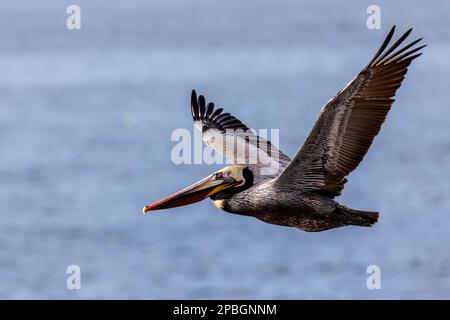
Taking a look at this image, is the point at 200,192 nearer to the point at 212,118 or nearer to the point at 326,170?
the point at 326,170

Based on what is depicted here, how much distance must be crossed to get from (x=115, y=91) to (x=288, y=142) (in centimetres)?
2406

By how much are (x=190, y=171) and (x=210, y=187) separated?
1215 inches

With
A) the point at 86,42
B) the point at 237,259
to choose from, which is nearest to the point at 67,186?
the point at 237,259

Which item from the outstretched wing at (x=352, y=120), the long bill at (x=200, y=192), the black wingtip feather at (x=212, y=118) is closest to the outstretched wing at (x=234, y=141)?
the black wingtip feather at (x=212, y=118)

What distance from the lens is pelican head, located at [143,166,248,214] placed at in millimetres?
12586

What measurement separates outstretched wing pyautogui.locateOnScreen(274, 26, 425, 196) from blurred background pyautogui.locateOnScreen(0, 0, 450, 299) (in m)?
22.6

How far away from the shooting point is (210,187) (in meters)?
12.6

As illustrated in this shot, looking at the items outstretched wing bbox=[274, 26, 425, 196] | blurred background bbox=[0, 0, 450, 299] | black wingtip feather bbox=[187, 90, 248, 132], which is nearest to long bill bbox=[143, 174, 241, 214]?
outstretched wing bbox=[274, 26, 425, 196]

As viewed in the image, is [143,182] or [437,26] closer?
[143,182]

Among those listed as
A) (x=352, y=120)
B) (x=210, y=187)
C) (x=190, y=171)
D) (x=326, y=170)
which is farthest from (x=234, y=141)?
(x=190, y=171)

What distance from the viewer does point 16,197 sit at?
148 feet

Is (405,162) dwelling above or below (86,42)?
below

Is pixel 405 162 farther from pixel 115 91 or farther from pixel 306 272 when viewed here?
pixel 115 91

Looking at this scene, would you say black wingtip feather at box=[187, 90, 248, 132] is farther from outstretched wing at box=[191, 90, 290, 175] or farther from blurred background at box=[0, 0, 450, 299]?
blurred background at box=[0, 0, 450, 299]
